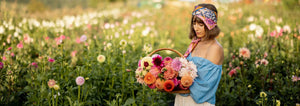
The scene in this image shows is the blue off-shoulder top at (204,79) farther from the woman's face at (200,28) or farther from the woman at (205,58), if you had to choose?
the woman's face at (200,28)

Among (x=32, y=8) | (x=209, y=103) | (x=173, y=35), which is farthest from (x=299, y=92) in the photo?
(x=32, y=8)

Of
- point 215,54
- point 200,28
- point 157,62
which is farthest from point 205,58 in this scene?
point 157,62

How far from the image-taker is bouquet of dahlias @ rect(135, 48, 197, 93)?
157cm

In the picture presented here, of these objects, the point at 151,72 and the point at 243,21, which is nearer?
the point at 151,72

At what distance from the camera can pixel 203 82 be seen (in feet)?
5.46

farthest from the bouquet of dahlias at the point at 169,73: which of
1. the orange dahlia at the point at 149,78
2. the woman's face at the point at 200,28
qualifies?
the woman's face at the point at 200,28

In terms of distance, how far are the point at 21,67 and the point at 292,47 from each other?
389cm

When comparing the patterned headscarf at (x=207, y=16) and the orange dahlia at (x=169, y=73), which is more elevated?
the patterned headscarf at (x=207, y=16)

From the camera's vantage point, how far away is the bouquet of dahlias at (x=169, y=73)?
157cm

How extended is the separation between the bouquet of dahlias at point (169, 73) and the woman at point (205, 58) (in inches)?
3.5

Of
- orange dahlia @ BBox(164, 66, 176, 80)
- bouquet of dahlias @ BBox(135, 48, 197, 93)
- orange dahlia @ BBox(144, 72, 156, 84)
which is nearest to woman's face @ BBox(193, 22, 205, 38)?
bouquet of dahlias @ BBox(135, 48, 197, 93)

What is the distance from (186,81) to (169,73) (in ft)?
0.42

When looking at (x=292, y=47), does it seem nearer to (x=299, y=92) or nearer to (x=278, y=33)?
Result: (x=278, y=33)

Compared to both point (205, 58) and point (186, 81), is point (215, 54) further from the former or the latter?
point (186, 81)
